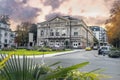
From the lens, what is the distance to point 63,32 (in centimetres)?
9344

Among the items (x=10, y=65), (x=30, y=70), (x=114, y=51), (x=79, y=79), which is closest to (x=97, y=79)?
(x=79, y=79)

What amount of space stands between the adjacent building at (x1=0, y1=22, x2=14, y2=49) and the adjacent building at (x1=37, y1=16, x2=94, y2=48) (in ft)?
27.3

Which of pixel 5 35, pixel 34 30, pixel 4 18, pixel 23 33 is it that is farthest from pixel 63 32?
pixel 4 18

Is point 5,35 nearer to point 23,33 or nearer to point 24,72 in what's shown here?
point 23,33

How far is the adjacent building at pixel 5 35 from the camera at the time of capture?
8459 centimetres

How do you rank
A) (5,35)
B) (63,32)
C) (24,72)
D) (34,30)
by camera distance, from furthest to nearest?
(34,30), (63,32), (5,35), (24,72)

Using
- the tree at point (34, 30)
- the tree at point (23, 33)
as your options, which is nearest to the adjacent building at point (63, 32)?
the tree at point (23, 33)

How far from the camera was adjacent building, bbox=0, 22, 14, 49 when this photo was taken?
84594mm

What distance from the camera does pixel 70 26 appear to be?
9056cm

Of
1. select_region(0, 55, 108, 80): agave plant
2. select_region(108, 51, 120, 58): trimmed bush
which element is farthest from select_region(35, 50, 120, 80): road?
select_region(0, 55, 108, 80): agave plant

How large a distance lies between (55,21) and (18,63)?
90720mm

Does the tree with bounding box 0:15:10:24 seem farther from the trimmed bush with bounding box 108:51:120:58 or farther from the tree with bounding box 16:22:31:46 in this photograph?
the trimmed bush with bounding box 108:51:120:58

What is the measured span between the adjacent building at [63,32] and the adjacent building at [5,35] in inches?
327

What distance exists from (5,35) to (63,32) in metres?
16.7
